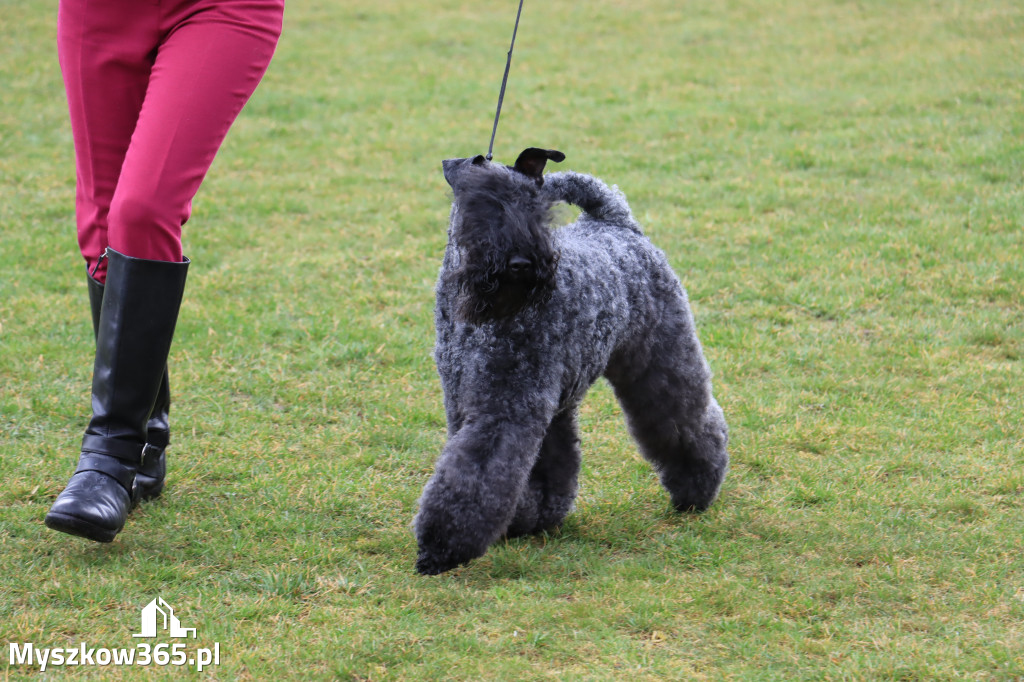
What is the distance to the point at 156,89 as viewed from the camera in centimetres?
329

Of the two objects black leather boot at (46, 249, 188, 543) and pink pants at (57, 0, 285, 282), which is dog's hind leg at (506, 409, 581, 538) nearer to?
black leather boot at (46, 249, 188, 543)

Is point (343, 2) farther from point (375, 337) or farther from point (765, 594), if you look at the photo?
point (765, 594)

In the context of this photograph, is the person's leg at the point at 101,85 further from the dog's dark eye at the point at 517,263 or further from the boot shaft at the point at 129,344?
the dog's dark eye at the point at 517,263

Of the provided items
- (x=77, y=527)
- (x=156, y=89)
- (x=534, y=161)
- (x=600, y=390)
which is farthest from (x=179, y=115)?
(x=600, y=390)

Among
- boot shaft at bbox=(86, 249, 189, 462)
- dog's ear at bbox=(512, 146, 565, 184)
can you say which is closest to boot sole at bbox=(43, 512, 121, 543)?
boot shaft at bbox=(86, 249, 189, 462)

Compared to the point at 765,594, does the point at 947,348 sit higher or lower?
higher

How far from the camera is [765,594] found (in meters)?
3.27

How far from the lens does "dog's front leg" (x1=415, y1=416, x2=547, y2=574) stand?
3.12m

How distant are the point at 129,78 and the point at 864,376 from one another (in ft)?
11.7

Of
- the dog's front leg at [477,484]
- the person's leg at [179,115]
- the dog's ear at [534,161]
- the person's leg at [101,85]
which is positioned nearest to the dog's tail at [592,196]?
the dog's ear at [534,161]

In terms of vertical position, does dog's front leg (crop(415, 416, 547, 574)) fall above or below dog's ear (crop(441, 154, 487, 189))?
below

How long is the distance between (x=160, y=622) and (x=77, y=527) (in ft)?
1.38

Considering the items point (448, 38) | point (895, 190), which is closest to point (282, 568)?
point (895, 190)

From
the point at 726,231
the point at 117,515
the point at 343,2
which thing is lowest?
the point at 117,515
